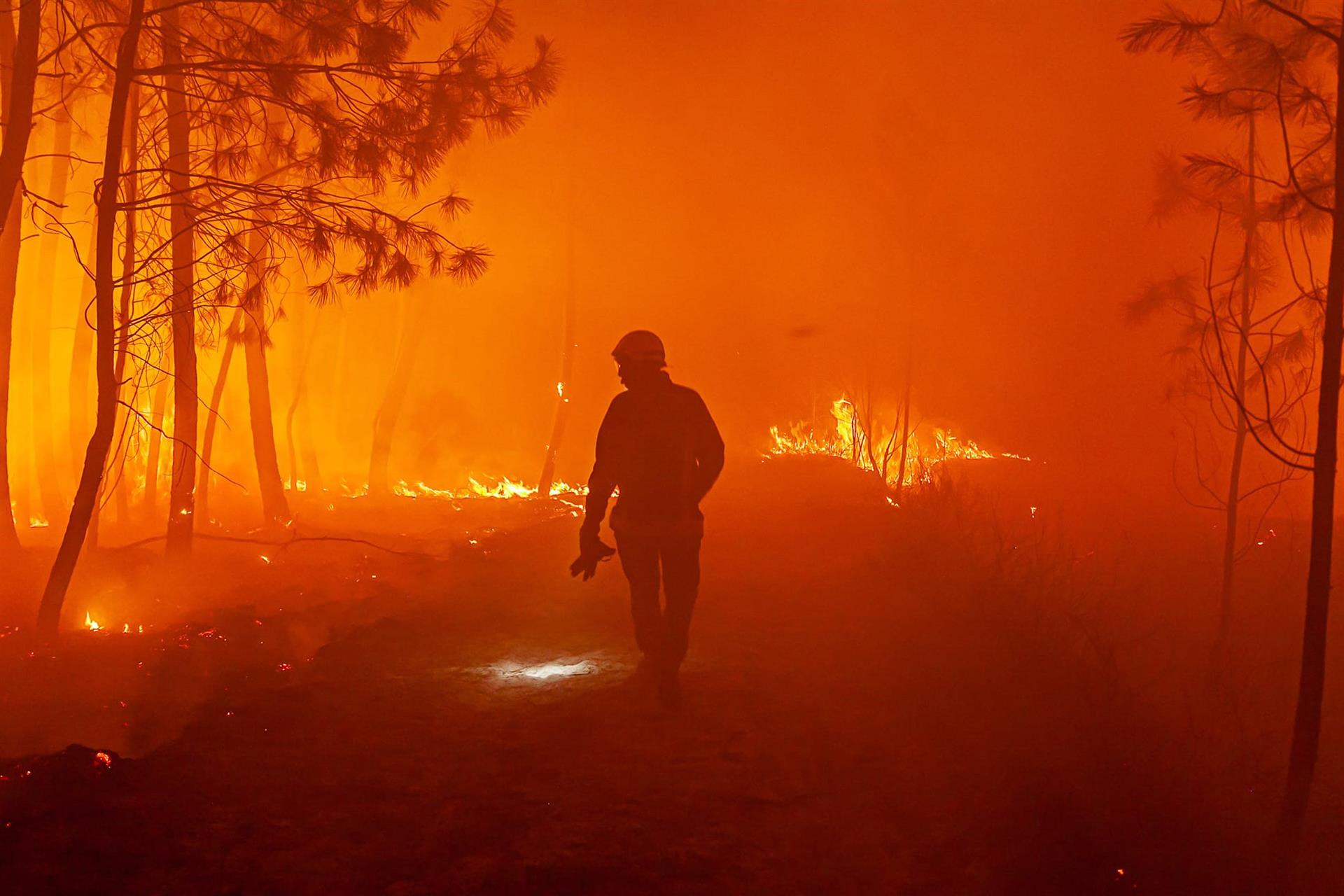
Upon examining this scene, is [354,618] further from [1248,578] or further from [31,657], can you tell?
[1248,578]

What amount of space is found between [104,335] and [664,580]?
Result: 4309mm

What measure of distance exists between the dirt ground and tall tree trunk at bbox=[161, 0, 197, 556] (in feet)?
5.28

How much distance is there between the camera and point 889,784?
15.1 ft

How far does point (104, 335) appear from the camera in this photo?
646 centimetres

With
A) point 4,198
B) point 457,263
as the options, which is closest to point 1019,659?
point 457,263

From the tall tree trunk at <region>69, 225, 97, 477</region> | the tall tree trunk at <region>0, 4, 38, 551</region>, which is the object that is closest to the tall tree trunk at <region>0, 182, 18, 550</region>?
the tall tree trunk at <region>0, 4, 38, 551</region>

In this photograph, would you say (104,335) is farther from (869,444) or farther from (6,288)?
(869,444)

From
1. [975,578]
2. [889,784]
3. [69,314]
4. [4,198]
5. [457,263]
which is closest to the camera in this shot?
[889,784]

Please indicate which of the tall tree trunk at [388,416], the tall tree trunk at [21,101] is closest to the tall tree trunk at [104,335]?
the tall tree trunk at [21,101]

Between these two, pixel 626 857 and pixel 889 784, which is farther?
pixel 889 784

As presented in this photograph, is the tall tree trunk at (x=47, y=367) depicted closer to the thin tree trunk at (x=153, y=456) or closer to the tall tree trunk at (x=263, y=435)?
the thin tree trunk at (x=153, y=456)

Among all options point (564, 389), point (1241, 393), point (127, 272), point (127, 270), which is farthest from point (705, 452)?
point (564, 389)

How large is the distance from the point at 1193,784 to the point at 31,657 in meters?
7.43

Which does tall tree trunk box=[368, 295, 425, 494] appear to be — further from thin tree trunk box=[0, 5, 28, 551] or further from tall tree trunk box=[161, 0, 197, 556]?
thin tree trunk box=[0, 5, 28, 551]
